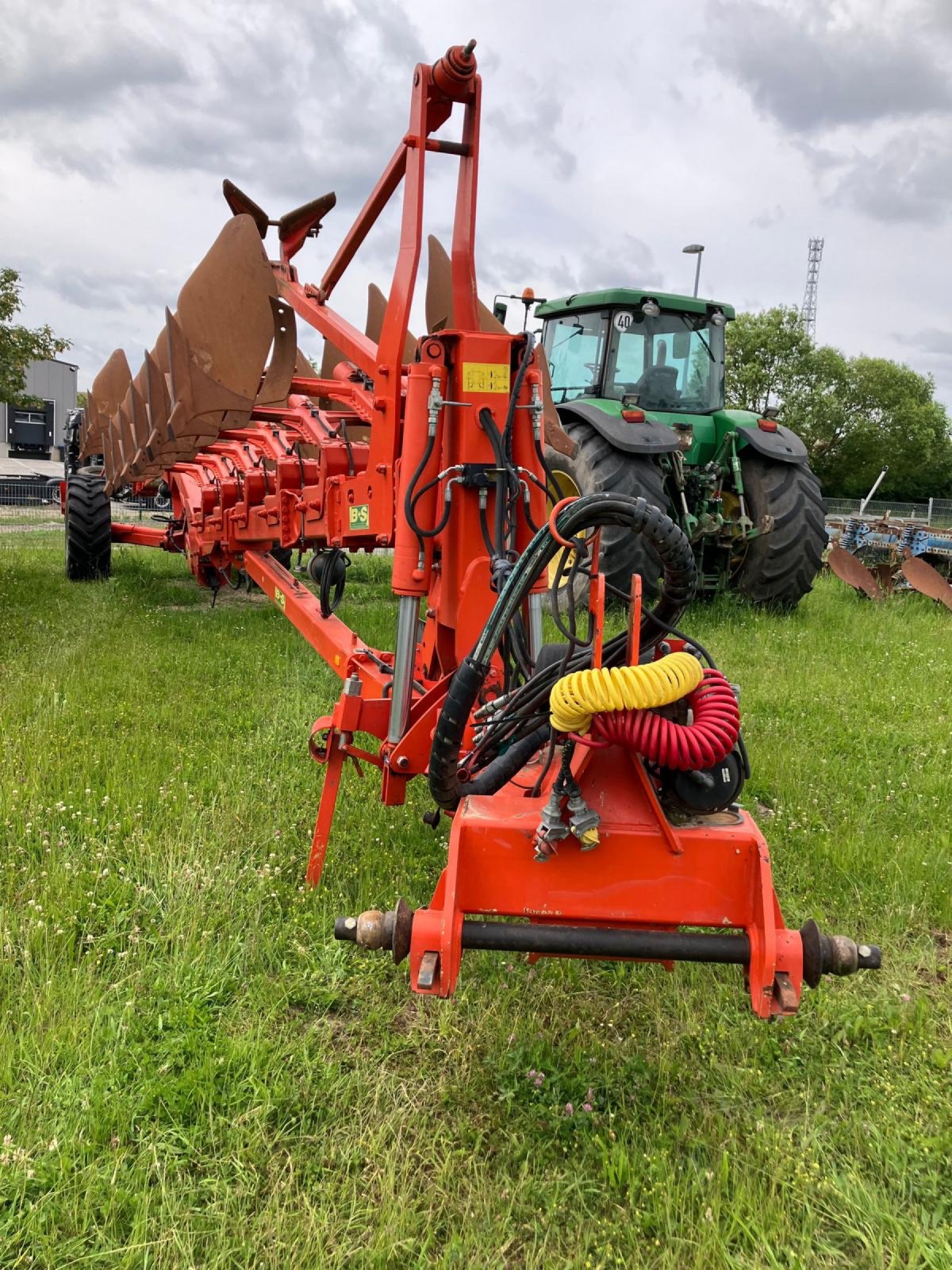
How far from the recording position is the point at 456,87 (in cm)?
315

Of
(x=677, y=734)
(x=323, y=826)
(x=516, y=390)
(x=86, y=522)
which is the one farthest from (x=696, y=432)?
(x=677, y=734)

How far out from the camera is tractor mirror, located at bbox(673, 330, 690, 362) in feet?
27.3

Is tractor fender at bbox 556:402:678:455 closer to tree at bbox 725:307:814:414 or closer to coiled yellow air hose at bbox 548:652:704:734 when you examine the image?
coiled yellow air hose at bbox 548:652:704:734

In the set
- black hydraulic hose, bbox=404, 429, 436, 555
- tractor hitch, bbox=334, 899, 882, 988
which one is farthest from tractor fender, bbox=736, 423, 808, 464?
tractor hitch, bbox=334, 899, 882, 988

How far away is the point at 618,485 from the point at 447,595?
3.98 m

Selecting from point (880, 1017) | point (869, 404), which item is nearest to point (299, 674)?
point (880, 1017)

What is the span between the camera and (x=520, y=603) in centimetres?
235

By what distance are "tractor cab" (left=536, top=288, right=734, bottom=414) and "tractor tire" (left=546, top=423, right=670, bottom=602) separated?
105 cm

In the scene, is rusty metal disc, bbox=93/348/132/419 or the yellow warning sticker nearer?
the yellow warning sticker

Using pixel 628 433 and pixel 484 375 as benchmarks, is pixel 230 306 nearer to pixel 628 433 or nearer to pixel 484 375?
pixel 484 375

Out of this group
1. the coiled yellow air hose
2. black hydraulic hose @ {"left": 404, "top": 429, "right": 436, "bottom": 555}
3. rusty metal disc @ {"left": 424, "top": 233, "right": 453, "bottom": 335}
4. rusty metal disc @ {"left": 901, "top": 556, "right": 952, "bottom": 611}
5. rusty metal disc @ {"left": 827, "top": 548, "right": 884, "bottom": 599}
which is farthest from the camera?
rusty metal disc @ {"left": 827, "top": 548, "right": 884, "bottom": 599}

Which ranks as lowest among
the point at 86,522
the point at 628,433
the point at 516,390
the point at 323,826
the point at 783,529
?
the point at 323,826

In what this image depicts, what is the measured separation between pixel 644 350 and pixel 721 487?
144cm

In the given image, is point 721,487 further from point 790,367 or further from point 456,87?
point 790,367
